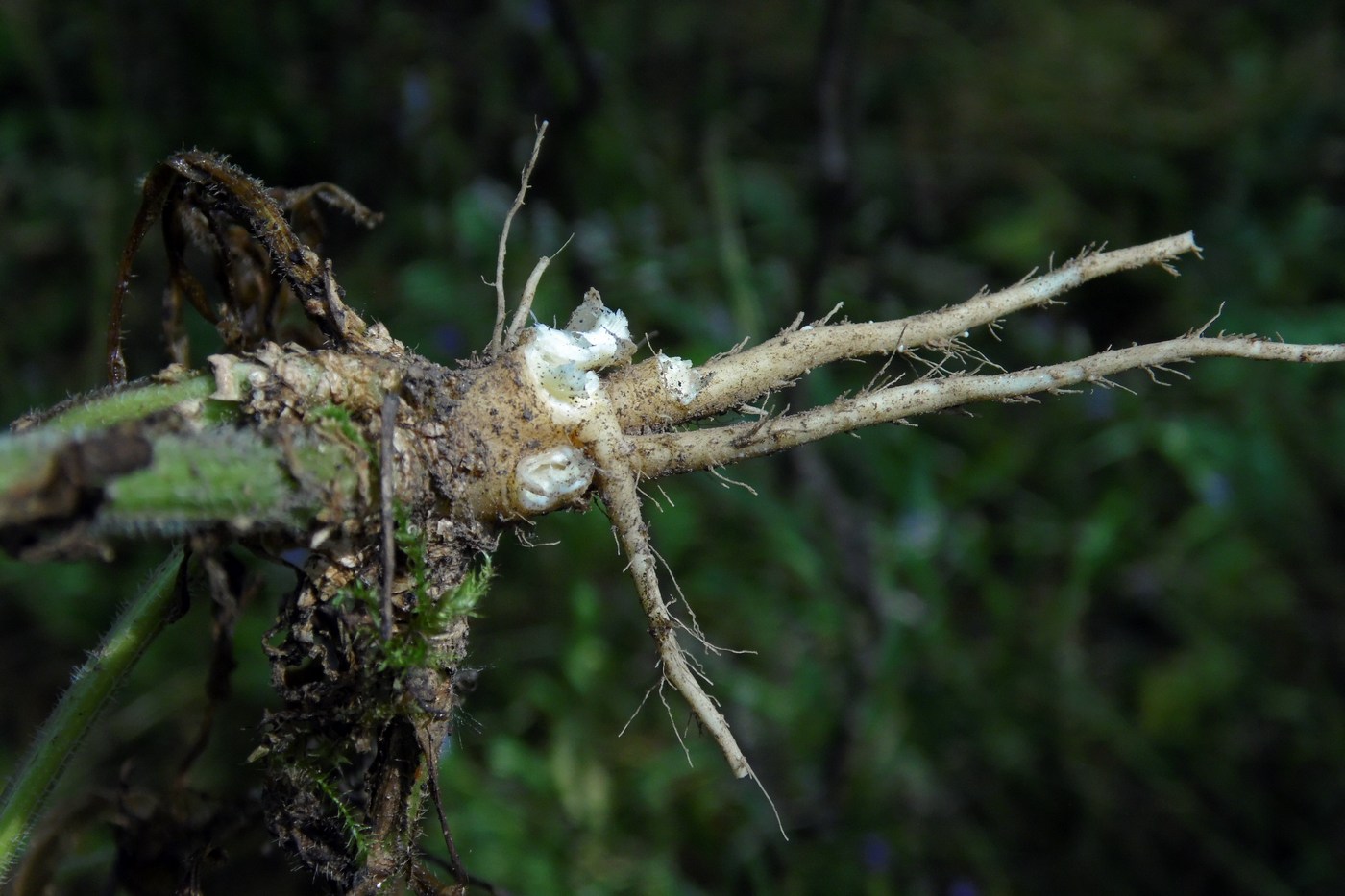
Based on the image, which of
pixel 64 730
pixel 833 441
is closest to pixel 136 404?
pixel 64 730

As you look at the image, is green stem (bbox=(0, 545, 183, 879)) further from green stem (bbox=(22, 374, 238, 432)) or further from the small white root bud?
the small white root bud

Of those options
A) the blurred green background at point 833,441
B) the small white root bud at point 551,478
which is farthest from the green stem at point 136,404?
the blurred green background at point 833,441

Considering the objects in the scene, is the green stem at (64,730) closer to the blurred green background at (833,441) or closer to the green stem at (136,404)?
the green stem at (136,404)

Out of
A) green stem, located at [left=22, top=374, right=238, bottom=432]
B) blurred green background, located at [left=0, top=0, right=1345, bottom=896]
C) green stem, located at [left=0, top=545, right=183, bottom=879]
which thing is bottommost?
green stem, located at [left=0, top=545, right=183, bottom=879]

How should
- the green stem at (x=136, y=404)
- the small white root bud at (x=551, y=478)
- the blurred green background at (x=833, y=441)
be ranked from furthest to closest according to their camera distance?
1. the blurred green background at (x=833, y=441)
2. the small white root bud at (x=551, y=478)
3. the green stem at (x=136, y=404)

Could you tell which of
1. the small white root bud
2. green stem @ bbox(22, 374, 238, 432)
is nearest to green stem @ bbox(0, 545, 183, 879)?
green stem @ bbox(22, 374, 238, 432)
